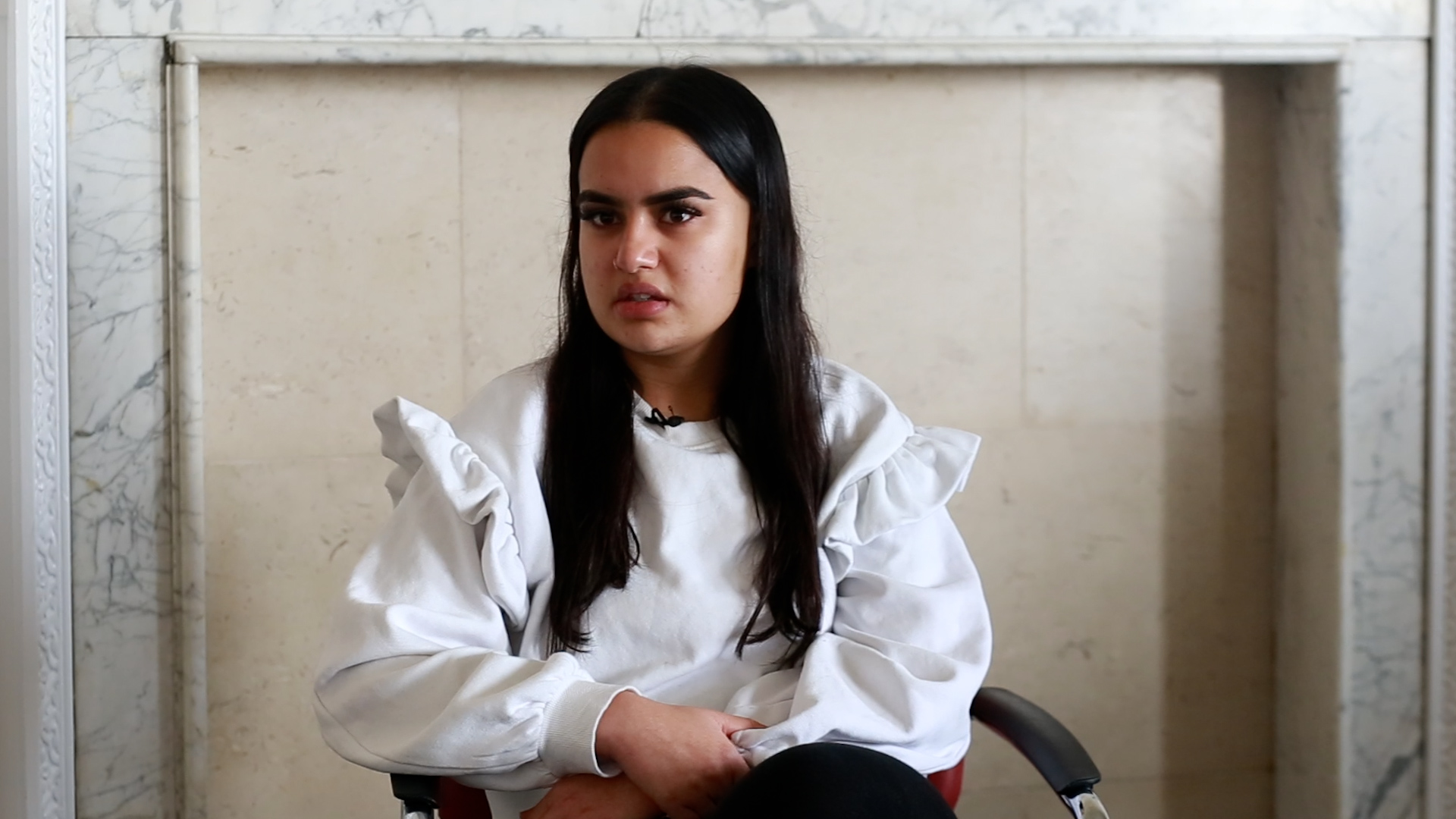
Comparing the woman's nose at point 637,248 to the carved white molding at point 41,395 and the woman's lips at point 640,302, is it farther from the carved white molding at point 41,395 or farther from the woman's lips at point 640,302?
the carved white molding at point 41,395

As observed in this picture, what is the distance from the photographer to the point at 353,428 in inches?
82.9

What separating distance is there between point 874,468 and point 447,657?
503mm

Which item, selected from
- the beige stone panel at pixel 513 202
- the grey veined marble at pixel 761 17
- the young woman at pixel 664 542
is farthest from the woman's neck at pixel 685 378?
the grey veined marble at pixel 761 17

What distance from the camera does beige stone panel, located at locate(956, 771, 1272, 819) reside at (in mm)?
2314

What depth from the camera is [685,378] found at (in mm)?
1534

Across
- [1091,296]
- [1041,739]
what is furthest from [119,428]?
[1091,296]

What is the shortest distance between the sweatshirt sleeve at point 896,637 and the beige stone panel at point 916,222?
64cm

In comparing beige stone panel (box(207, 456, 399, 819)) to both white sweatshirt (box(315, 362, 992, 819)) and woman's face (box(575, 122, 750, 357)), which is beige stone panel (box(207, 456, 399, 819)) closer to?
white sweatshirt (box(315, 362, 992, 819))

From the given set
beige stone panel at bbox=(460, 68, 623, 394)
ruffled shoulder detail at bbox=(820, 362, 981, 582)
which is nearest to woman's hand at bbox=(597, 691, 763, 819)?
ruffled shoulder detail at bbox=(820, 362, 981, 582)

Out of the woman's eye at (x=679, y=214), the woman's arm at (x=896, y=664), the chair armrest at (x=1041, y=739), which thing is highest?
the woman's eye at (x=679, y=214)

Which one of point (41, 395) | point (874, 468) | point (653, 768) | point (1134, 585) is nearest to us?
point (653, 768)

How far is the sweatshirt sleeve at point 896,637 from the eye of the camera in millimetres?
1332

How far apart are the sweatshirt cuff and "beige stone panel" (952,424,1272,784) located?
3.65 feet

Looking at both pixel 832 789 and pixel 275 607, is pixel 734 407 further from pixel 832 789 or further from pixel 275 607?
pixel 275 607
